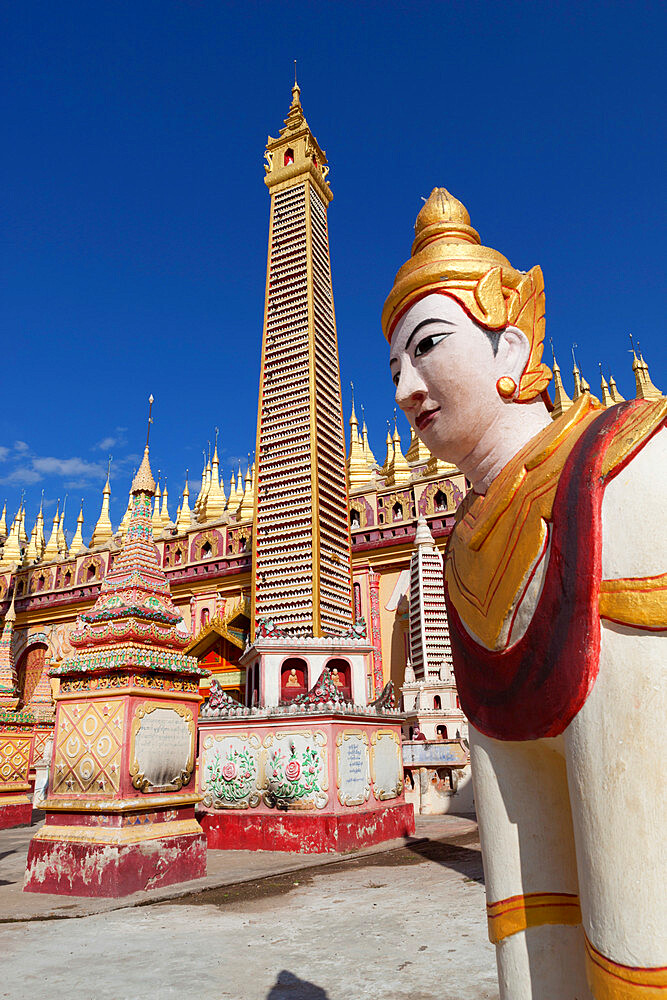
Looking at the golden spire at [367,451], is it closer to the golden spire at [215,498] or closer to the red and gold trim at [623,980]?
the golden spire at [215,498]

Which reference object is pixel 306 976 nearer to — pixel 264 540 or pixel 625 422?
pixel 625 422

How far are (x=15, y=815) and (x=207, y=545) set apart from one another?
14075mm

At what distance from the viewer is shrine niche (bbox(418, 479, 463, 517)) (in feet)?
75.8

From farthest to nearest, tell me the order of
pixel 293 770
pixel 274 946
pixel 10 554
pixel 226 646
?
pixel 10 554
pixel 226 646
pixel 293 770
pixel 274 946

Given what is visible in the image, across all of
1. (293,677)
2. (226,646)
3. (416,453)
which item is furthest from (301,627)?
(416,453)

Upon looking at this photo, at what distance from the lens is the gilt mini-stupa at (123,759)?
22.4 ft

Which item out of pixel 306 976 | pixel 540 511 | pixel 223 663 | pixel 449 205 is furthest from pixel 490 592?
pixel 223 663

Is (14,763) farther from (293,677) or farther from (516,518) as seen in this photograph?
(516,518)

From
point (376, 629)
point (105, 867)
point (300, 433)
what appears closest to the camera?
point (105, 867)

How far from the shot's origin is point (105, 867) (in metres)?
6.61

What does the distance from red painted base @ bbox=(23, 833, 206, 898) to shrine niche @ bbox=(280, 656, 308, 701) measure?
7.79 m

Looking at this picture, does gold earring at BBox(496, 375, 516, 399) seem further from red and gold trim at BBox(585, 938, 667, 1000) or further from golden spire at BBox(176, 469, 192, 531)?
golden spire at BBox(176, 469, 192, 531)

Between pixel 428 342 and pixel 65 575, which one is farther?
pixel 65 575

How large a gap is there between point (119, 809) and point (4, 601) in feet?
101
